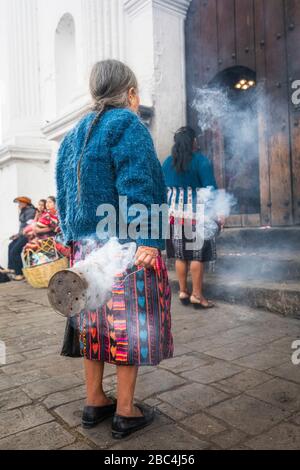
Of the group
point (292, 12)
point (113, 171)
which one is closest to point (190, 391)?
point (113, 171)

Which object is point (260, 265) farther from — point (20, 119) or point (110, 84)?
point (20, 119)

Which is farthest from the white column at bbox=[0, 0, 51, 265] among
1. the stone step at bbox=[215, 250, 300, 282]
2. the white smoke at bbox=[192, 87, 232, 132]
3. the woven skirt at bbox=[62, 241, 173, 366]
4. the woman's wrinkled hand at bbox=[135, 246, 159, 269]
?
the woman's wrinkled hand at bbox=[135, 246, 159, 269]

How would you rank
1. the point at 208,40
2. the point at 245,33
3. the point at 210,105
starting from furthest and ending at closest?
the point at 210,105 < the point at 208,40 < the point at 245,33

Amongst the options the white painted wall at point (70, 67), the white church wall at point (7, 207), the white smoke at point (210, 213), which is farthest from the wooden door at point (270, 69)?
the white church wall at point (7, 207)

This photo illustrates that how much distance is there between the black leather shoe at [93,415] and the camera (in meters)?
1.91

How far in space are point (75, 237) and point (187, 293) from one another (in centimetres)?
261

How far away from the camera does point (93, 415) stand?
1.92 metres

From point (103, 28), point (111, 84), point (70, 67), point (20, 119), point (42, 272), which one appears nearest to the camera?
point (111, 84)

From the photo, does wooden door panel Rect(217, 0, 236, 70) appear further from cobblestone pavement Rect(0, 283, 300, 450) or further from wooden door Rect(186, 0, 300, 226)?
cobblestone pavement Rect(0, 283, 300, 450)

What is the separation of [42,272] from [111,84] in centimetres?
468

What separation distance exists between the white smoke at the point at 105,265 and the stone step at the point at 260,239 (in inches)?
119

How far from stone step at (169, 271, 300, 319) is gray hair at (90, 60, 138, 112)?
2.43m

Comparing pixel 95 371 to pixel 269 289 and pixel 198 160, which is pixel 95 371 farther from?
pixel 198 160

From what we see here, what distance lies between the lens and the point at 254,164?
554 cm
